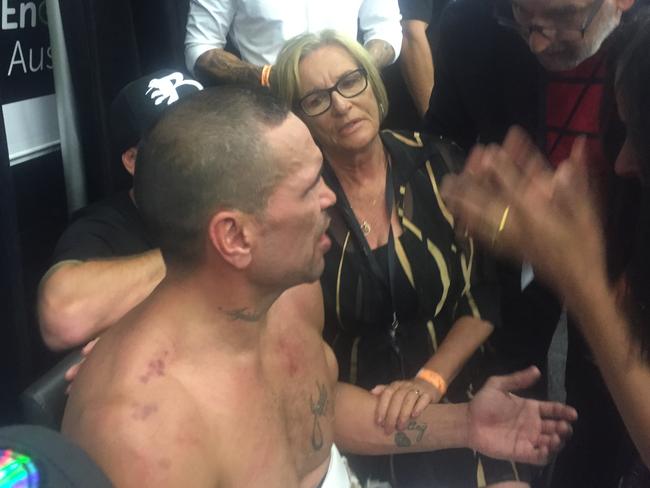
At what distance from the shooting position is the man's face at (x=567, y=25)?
4.92 feet

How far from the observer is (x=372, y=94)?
1.63 metres

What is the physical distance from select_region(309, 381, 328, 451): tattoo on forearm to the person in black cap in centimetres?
40

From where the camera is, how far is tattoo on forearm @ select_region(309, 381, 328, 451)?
120cm

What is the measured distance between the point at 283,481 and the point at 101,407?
0.33 m

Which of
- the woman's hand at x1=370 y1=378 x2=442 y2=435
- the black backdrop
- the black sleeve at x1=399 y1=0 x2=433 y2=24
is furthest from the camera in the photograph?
the black sleeve at x1=399 y1=0 x2=433 y2=24

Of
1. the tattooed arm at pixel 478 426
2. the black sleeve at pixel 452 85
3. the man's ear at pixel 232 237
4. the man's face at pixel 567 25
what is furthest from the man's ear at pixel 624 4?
the man's ear at pixel 232 237

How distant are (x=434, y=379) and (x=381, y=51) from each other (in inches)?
41.6

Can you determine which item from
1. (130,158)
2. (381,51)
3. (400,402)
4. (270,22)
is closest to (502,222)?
(400,402)

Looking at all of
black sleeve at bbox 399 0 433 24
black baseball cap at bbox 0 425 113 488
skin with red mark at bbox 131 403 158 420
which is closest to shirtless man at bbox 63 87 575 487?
skin with red mark at bbox 131 403 158 420

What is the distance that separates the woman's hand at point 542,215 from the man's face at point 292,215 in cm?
23

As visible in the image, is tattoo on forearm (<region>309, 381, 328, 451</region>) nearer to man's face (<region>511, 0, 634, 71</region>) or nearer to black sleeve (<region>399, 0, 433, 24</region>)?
man's face (<region>511, 0, 634, 71</region>)

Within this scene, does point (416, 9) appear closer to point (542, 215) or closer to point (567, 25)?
point (567, 25)

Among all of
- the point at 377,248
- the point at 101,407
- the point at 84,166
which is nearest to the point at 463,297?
the point at 377,248

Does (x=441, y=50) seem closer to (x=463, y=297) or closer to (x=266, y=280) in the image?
(x=463, y=297)
